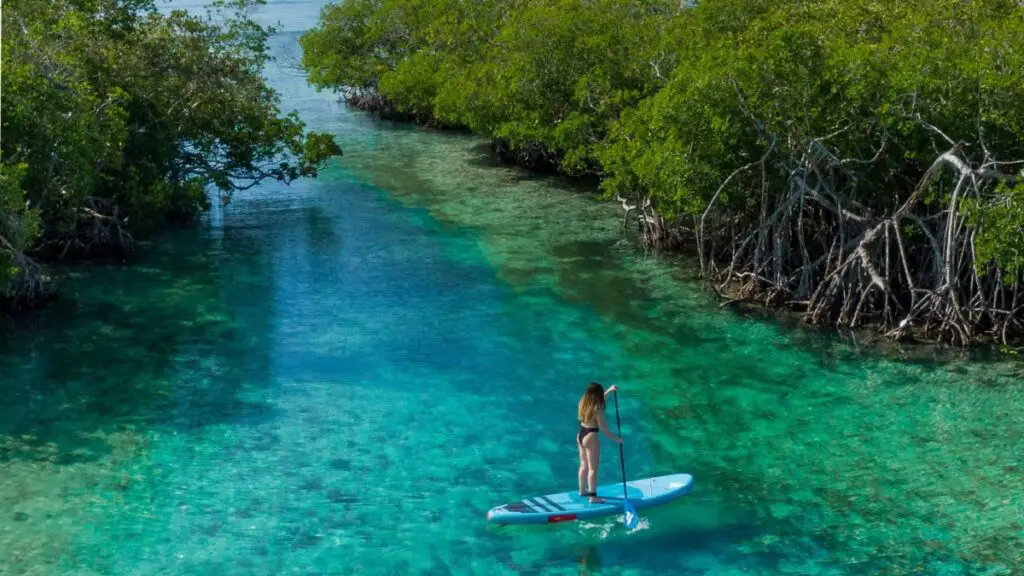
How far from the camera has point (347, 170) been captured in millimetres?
36000

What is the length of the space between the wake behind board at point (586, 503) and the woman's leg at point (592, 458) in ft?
0.39

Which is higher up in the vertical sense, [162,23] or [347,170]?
[162,23]

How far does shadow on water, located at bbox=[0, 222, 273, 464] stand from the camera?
1567 centimetres

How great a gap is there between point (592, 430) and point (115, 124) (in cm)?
1355

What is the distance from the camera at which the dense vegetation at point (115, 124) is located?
19.2 meters

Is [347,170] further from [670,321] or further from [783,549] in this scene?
[783,549]

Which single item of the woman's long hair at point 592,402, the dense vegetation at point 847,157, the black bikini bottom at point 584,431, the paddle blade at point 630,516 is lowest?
the paddle blade at point 630,516

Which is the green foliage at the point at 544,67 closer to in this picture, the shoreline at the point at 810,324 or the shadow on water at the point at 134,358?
the shoreline at the point at 810,324

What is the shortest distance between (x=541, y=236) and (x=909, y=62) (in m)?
10.5

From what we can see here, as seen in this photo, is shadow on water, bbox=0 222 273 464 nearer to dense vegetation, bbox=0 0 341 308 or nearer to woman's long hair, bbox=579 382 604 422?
dense vegetation, bbox=0 0 341 308

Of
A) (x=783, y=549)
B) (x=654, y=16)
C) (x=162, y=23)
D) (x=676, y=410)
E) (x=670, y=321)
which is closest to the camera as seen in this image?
(x=783, y=549)

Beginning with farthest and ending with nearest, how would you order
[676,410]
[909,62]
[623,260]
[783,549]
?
[623,260] < [909,62] < [676,410] < [783,549]

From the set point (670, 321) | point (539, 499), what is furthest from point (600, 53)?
point (539, 499)

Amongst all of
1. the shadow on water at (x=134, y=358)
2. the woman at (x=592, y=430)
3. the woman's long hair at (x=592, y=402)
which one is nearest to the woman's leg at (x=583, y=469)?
the woman at (x=592, y=430)
